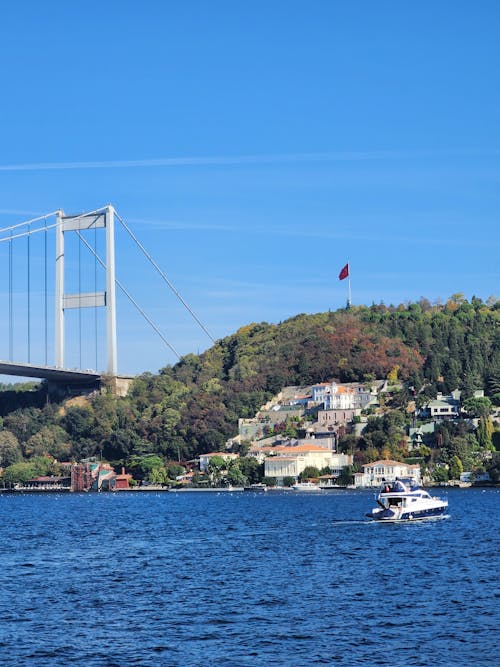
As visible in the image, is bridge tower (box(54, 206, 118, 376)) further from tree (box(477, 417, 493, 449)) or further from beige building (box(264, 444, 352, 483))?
tree (box(477, 417, 493, 449))

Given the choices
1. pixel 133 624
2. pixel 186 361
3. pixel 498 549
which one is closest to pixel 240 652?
pixel 133 624

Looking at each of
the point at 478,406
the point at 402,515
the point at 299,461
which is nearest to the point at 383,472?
the point at 299,461

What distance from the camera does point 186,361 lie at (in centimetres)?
12338

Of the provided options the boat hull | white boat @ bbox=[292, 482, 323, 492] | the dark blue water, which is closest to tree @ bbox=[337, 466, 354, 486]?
white boat @ bbox=[292, 482, 323, 492]

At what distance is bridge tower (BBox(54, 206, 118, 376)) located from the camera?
3546 inches

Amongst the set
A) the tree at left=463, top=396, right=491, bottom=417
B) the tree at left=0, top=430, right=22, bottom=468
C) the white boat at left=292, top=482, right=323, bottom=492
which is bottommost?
the white boat at left=292, top=482, right=323, bottom=492

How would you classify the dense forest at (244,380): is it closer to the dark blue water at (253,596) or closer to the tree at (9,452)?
the tree at (9,452)

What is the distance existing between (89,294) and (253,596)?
7007cm

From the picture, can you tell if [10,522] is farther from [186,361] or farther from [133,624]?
[186,361]

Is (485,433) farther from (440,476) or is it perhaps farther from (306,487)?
(306,487)

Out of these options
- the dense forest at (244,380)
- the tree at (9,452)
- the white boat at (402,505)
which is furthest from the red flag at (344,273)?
the white boat at (402,505)

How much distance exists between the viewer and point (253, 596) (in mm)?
23641

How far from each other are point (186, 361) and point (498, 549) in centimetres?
9147

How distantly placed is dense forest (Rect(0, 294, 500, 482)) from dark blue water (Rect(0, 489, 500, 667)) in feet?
203
